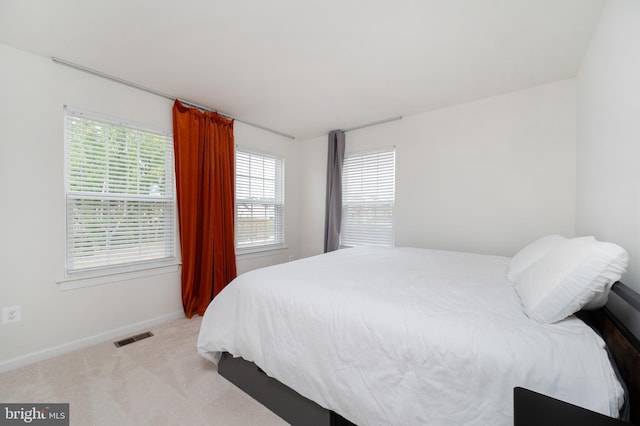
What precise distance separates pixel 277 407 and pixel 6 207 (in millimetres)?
2409

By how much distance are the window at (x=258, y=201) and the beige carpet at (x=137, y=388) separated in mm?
1706

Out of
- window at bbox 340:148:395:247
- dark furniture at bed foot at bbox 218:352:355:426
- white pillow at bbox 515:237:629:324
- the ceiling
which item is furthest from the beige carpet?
window at bbox 340:148:395:247

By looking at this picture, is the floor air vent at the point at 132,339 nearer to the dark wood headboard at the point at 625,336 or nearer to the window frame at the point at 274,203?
the window frame at the point at 274,203

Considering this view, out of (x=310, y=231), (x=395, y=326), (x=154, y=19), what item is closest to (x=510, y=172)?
(x=395, y=326)

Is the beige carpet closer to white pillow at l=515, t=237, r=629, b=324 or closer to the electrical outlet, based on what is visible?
the electrical outlet

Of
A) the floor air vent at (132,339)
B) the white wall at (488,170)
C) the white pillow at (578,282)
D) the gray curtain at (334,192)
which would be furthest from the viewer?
the gray curtain at (334,192)

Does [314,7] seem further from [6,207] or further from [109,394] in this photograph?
[109,394]

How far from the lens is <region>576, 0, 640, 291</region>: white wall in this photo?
122cm

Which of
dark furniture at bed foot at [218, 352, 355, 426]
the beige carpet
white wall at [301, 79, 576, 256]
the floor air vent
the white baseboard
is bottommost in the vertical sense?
the floor air vent

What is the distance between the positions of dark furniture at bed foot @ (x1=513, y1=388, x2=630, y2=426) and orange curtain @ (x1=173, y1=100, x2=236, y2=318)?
2935 mm

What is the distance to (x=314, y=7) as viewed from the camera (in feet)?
5.30

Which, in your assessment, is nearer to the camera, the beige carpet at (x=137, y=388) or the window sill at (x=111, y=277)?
the beige carpet at (x=137, y=388)

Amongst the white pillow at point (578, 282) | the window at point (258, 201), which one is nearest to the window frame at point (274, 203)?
the window at point (258, 201)

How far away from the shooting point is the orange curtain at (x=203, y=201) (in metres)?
2.85
